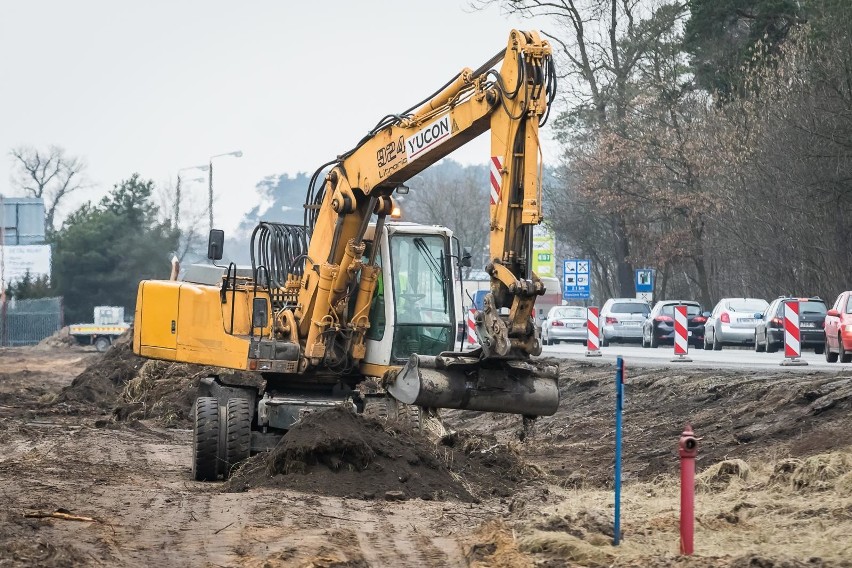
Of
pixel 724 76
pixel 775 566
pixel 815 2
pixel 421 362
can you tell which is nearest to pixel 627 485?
pixel 421 362

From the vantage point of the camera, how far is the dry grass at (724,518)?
9.20 meters

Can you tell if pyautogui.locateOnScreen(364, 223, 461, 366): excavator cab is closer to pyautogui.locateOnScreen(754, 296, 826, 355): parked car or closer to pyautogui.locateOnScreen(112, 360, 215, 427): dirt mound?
pyautogui.locateOnScreen(112, 360, 215, 427): dirt mound

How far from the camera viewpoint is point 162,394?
25.6 m

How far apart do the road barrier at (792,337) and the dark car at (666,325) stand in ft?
51.7

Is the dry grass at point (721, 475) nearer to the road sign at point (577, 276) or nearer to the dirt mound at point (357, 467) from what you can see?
the dirt mound at point (357, 467)

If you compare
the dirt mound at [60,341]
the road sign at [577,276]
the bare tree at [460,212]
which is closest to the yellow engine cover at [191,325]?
the road sign at [577,276]

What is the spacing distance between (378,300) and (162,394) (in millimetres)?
11277

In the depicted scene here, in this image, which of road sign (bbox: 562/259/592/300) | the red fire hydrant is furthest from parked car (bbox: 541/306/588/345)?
the red fire hydrant

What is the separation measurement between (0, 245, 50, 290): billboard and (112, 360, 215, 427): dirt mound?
46.4 metres

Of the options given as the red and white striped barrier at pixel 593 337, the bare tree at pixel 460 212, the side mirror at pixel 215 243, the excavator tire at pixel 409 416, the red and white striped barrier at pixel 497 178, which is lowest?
the excavator tire at pixel 409 416

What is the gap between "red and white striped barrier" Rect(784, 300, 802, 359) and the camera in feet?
88.5

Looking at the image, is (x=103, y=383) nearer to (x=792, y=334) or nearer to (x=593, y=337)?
(x=593, y=337)

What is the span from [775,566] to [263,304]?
854 centimetres

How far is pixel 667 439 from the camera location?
17.2 metres
